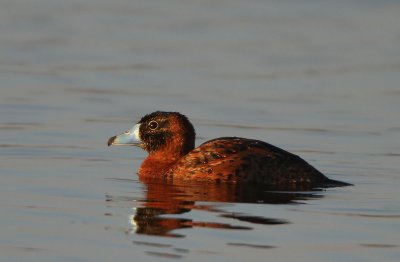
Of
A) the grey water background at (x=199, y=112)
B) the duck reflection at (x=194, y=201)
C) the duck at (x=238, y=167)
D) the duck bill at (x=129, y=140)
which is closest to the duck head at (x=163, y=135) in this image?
the duck bill at (x=129, y=140)

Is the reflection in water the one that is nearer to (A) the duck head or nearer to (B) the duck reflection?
(B) the duck reflection

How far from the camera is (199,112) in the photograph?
19.2 metres

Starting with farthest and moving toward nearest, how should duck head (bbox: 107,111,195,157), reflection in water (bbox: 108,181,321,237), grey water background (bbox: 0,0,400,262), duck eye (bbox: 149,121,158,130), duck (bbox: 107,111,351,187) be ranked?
1. duck eye (bbox: 149,121,158,130)
2. duck head (bbox: 107,111,195,157)
3. duck (bbox: 107,111,351,187)
4. reflection in water (bbox: 108,181,321,237)
5. grey water background (bbox: 0,0,400,262)

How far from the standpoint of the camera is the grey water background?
11.0m

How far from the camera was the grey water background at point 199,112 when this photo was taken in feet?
36.2

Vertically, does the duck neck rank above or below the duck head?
below

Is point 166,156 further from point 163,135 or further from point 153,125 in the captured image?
point 153,125

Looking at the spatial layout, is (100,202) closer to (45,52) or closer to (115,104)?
(115,104)

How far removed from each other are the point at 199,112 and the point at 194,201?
6407 mm

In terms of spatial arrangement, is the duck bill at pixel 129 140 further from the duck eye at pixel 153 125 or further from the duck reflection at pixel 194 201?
the duck reflection at pixel 194 201

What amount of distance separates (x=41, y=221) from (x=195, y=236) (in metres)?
1.38

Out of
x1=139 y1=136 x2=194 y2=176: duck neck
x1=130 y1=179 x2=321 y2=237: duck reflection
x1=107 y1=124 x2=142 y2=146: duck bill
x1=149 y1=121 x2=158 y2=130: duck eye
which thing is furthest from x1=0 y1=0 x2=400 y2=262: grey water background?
x1=149 y1=121 x2=158 y2=130: duck eye

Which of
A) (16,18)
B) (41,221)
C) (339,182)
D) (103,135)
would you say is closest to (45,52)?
(16,18)

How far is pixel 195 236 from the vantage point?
11.0m
